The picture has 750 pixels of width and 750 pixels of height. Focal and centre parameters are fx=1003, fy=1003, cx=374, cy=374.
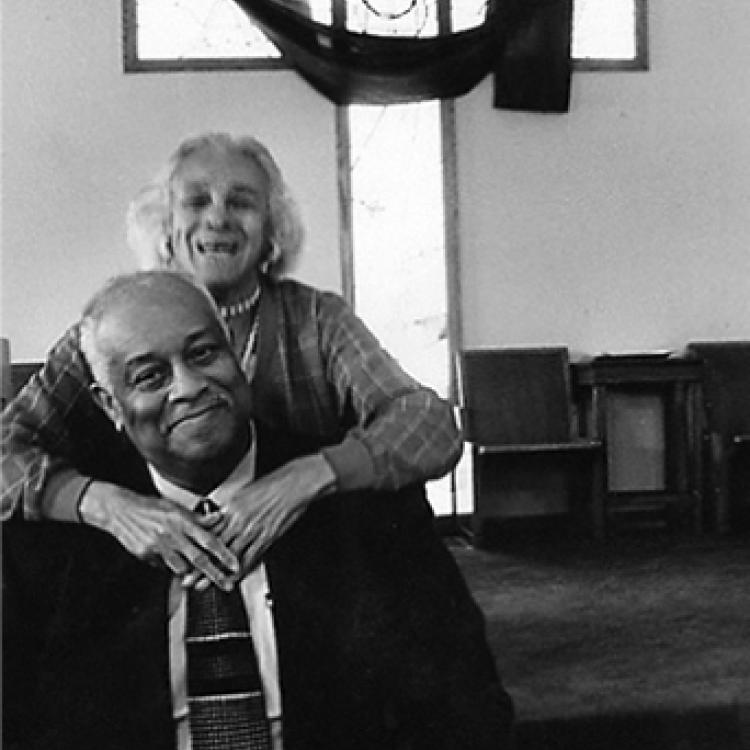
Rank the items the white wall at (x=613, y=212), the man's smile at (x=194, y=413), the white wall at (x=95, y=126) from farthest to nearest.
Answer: the white wall at (x=613, y=212) < the white wall at (x=95, y=126) < the man's smile at (x=194, y=413)

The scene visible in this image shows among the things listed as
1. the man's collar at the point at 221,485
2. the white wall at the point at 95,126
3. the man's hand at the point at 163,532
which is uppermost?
the white wall at the point at 95,126

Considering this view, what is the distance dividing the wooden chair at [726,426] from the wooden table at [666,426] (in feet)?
0.06

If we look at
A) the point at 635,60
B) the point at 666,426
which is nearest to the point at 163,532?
the point at 666,426

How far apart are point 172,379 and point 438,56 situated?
1.58ft

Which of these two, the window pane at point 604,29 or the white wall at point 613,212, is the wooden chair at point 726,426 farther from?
the window pane at point 604,29

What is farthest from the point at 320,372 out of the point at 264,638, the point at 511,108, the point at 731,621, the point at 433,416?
the point at 731,621

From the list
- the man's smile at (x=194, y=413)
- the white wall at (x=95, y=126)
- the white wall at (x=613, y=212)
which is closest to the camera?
the man's smile at (x=194, y=413)

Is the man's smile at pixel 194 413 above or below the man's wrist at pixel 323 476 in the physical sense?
above

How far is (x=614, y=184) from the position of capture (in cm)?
121

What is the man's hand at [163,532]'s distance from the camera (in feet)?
3.17

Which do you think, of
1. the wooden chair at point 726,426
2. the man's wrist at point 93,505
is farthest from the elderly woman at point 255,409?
the wooden chair at point 726,426

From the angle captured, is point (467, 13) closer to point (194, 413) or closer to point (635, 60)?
point (635, 60)

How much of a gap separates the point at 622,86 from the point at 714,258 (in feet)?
0.76

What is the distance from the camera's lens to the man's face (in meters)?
0.93
